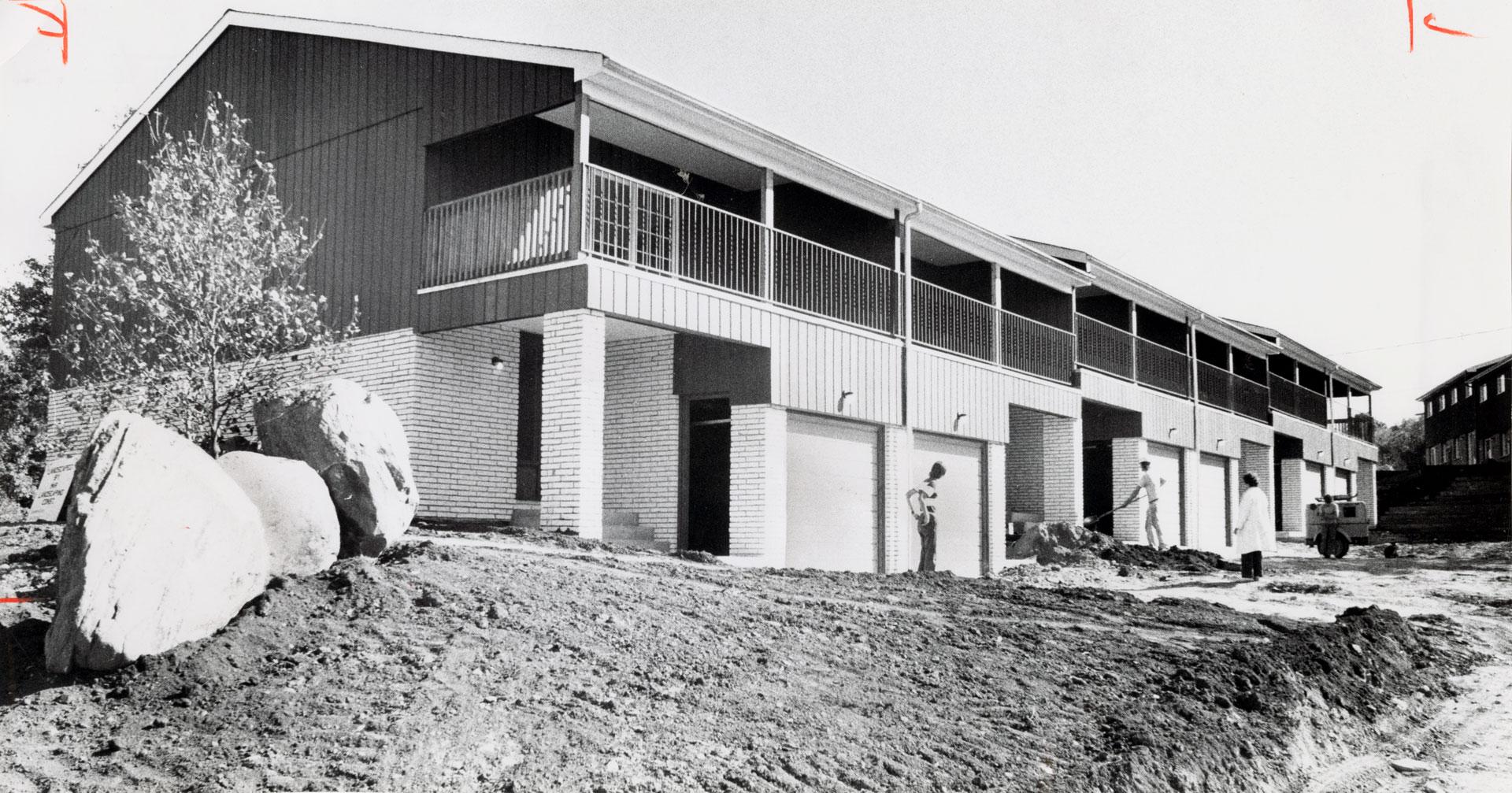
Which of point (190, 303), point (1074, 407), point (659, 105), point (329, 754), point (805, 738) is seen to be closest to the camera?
point (329, 754)

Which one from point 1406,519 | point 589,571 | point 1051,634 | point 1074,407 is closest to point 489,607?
point 589,571

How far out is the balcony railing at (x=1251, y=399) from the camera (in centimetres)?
2836

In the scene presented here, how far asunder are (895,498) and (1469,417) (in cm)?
2907

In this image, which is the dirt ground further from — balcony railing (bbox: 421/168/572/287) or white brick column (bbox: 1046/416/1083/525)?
white brick column (bbox: 1046/416/1083/525)

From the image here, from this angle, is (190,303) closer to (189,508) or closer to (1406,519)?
(189,508)

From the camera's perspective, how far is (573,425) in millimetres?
11344

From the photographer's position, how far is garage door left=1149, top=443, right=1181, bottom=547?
24.2 m

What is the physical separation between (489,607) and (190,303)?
4.79 metres

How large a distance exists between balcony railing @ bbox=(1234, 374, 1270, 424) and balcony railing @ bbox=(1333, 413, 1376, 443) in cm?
912

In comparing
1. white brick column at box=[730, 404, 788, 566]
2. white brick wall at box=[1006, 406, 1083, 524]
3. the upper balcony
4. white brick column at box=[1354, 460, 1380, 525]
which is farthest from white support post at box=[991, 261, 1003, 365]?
white brick column at box=[1354, 460, 1380, 525]

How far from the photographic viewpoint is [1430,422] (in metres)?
42.0

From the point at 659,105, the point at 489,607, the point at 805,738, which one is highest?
the point at 659,105

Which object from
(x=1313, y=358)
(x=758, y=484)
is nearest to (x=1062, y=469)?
(x=758, y=484)

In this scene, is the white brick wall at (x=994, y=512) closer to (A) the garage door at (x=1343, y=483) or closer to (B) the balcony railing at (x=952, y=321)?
(B) the balcony railing at (x=952, y=321)
